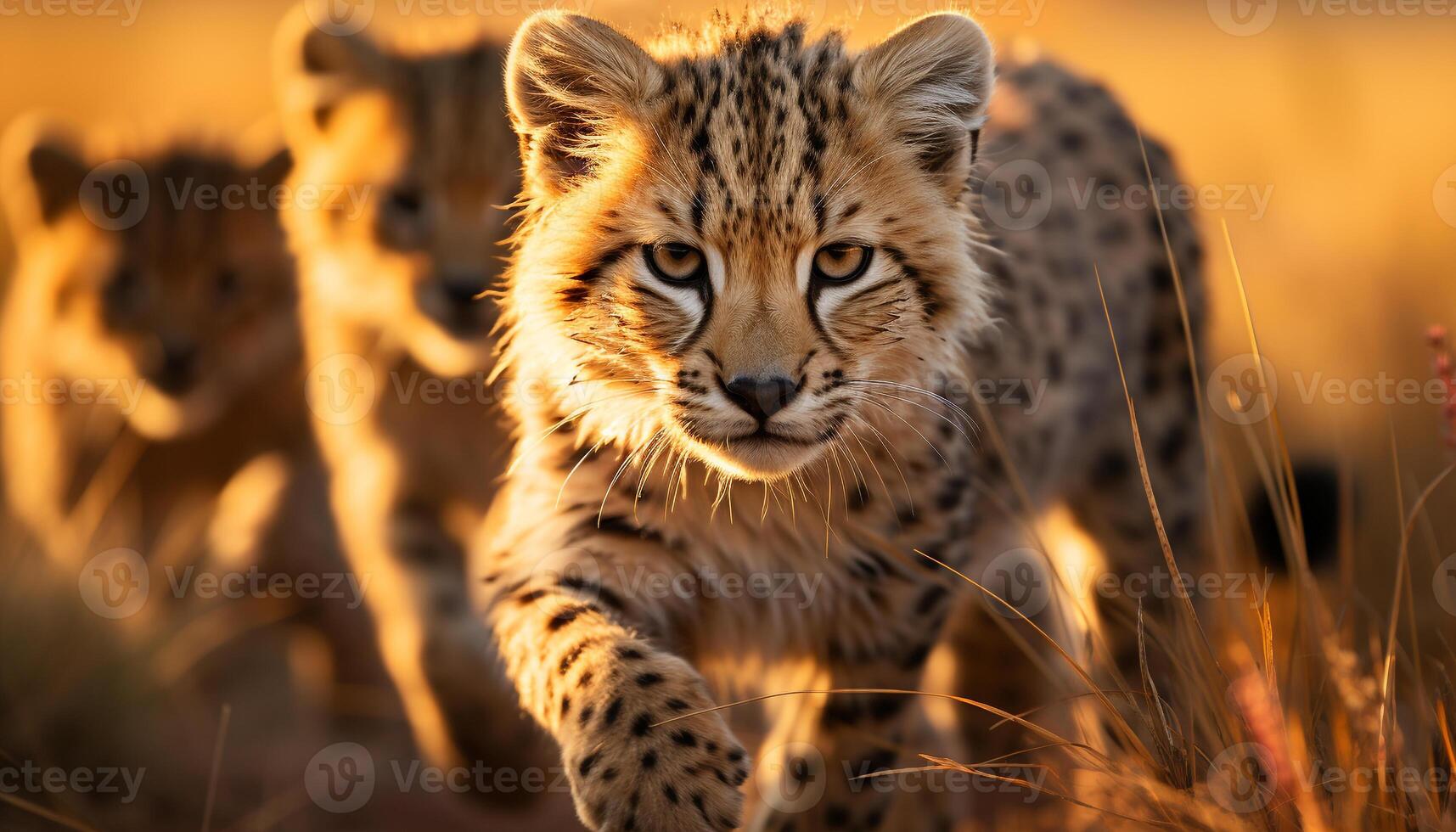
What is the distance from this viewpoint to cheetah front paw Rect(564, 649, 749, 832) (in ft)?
8.29

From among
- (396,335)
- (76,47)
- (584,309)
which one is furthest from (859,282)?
(76,47)

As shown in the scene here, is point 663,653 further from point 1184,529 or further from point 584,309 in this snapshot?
point 1184,529

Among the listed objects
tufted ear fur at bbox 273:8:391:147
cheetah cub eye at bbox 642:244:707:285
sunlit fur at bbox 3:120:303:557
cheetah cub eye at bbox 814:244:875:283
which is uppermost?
cheetah cub eye at bbox 814:244:875:283

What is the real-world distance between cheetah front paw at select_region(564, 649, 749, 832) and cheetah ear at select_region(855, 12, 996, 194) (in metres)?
1.43

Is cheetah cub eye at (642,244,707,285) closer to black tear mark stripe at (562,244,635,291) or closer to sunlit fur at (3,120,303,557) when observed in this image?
black tear mark stripe at (562,244,635,291)

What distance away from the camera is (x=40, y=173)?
21.5 ft

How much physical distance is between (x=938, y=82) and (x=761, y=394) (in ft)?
3.47

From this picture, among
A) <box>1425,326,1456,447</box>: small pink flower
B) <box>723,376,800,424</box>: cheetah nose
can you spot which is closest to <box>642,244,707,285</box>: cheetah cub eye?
<box>723,376,800,424</box>: cheetah nose

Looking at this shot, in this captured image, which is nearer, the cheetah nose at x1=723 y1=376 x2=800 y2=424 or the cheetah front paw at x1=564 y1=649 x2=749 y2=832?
the cheetah front paw at x1=564 y1=649 x2=749 y2=832

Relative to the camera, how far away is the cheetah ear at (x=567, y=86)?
3061mm

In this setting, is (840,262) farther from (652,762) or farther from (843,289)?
(652,762)

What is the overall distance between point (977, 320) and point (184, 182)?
4615mm

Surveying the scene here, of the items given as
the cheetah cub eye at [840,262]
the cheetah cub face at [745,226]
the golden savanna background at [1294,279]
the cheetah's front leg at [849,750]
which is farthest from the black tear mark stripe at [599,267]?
the cheetah's front leg at [849,750]

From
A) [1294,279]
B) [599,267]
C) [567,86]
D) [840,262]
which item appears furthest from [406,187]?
[1294,279]
